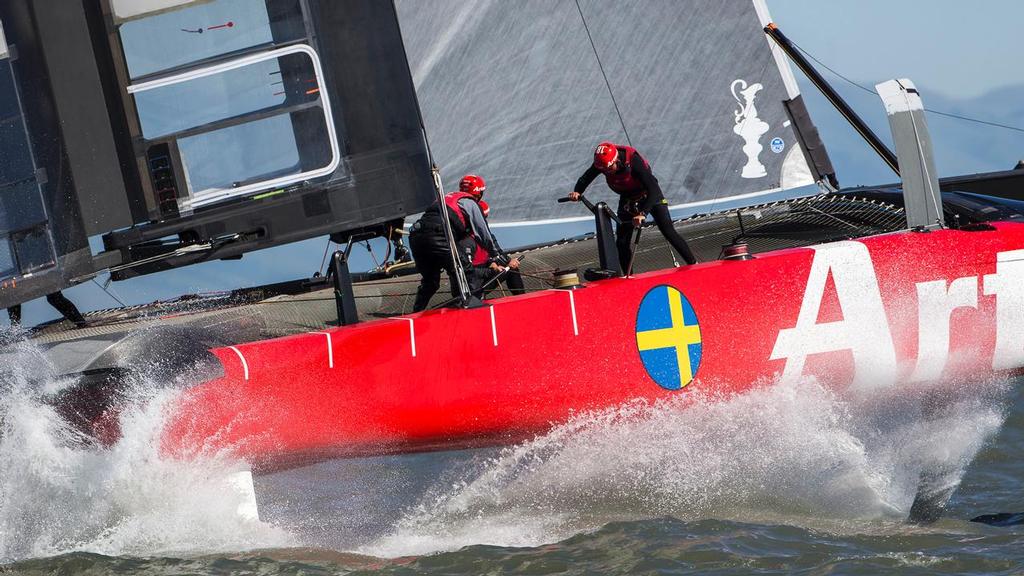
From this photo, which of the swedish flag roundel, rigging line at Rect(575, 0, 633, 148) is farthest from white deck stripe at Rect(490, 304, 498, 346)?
rigging line at Rect(575, 0, 633, 148)

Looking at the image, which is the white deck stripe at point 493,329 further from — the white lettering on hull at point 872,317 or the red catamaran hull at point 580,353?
the white lettering on hull at point 872,317

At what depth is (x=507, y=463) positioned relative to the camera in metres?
4.89

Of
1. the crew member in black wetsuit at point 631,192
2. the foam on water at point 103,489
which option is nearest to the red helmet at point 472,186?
the crew member in black wetsuit at point 631,192

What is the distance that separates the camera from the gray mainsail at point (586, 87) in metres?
7.34

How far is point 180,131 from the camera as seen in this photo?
4855 mm

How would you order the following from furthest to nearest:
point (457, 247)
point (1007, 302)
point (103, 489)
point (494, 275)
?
1. point (494, 275)
2. point (457, 247)
3. point (1007, 302)
4. point (103, 489)

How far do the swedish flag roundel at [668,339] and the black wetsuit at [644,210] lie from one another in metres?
0.51

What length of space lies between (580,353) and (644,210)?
0.92 meters

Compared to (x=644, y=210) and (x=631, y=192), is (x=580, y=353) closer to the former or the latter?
(x=644, y=210)

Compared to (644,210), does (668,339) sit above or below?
below

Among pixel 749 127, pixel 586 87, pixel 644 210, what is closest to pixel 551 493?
pixel 644 210

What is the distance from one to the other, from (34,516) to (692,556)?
254cm

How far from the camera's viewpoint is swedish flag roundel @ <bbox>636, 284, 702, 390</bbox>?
4820 millimetres

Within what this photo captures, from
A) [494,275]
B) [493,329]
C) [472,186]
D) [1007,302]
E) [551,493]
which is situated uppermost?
[472,186]
